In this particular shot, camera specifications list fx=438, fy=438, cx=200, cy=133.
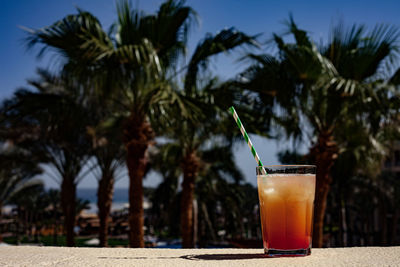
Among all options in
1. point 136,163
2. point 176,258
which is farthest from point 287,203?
point 136,163

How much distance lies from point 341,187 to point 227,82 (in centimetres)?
931

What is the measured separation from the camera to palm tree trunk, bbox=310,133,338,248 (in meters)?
7.85

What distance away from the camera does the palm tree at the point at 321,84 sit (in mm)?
7220

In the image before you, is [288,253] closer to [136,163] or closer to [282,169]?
[282,169]

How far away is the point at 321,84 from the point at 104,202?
826 centimetres

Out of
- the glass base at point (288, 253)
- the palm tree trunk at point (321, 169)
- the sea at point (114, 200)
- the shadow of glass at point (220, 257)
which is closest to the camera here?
the shadow of glass at point (220, 257)

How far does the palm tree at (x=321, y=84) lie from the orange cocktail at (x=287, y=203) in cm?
561

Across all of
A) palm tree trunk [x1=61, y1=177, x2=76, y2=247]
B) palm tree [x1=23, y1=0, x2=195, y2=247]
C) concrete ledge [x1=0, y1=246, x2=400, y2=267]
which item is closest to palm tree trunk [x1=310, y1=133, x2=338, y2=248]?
palm tree [x1=23, y1=0, x2=195, y2=247]

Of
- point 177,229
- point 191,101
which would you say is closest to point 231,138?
point 191,101

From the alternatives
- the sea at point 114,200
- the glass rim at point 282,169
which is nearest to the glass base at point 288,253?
the glass rim at point 282,169

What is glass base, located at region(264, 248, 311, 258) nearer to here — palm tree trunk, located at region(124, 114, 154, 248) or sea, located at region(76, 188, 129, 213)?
palm tree trunk, located at region(124, 114, 154, 248)

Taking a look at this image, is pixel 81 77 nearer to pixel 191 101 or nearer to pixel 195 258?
pixel 191 101

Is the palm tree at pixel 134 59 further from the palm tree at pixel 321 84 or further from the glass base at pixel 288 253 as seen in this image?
the glass base at pixel 288 253

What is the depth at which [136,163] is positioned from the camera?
7.56 metres
